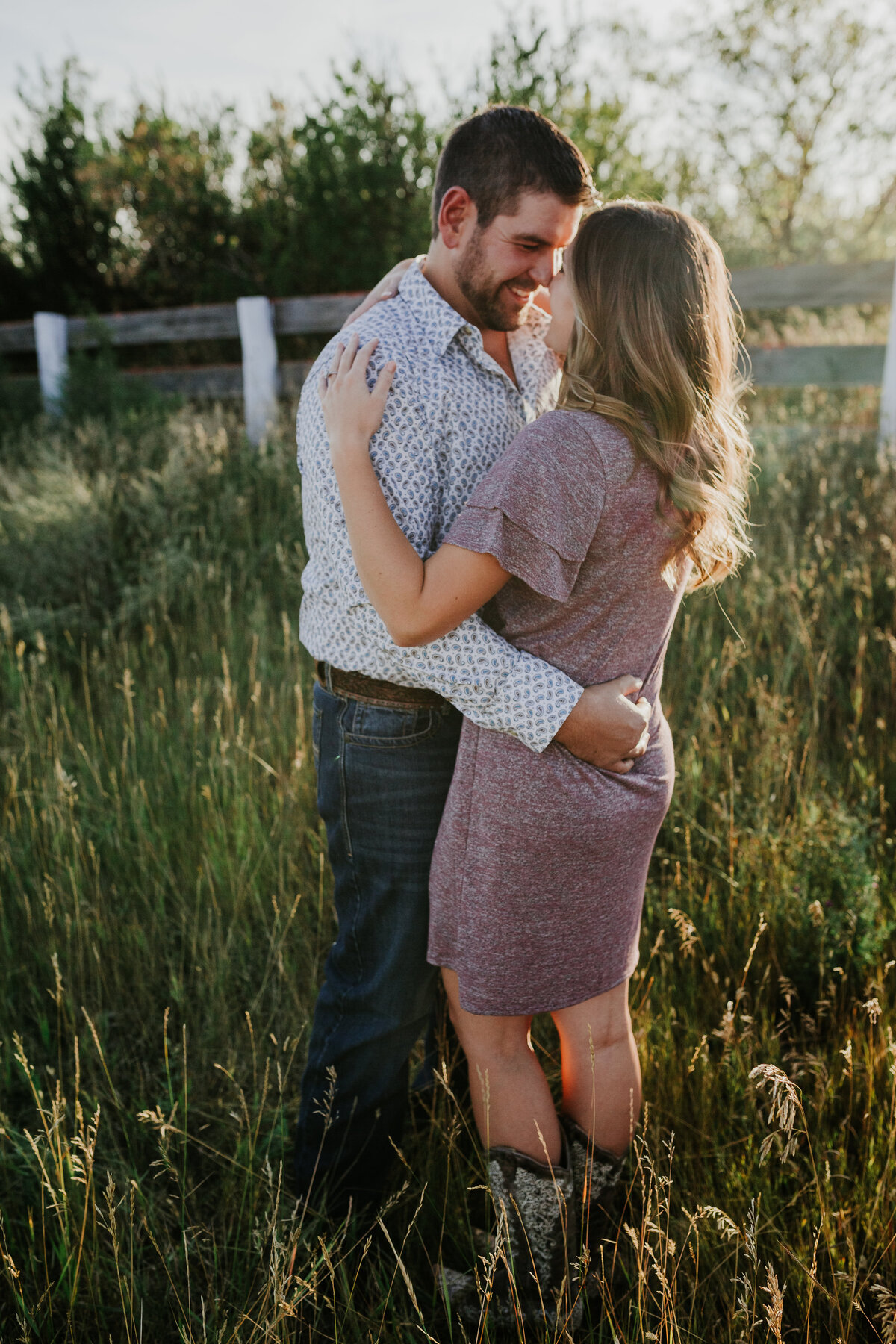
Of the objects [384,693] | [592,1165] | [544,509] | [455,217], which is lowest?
[592,1165]

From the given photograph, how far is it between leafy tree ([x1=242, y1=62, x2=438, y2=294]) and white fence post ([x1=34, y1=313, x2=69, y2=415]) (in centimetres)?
205

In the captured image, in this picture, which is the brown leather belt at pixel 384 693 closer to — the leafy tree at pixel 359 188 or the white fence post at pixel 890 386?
the white fence post at pixel 890 386

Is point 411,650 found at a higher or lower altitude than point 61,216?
lower

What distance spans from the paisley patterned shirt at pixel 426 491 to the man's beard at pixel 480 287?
0.35 ft

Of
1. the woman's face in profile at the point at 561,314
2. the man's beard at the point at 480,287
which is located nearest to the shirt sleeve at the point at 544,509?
the woman's face in profile at the point at 561,314

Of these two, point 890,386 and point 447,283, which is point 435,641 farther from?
point 890,386

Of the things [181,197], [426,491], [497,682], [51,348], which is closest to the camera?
[497,682]

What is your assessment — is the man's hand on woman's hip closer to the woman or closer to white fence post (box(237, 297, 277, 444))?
the woman

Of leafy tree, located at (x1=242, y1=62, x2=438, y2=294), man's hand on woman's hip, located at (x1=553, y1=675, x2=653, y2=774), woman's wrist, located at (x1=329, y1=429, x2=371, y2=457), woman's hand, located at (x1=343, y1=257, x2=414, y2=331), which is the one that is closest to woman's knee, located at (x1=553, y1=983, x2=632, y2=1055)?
man's hand on woman's hip, located at (x1=553, y1=675, x2=653, y2=774)

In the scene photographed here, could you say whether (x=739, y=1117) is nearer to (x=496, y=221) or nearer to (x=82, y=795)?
(x=496, y=221)

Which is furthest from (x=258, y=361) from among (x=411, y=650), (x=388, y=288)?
(x=411, y=650)

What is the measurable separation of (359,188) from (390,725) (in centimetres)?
740

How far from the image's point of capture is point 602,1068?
177 cm

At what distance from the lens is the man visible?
1.69 m
